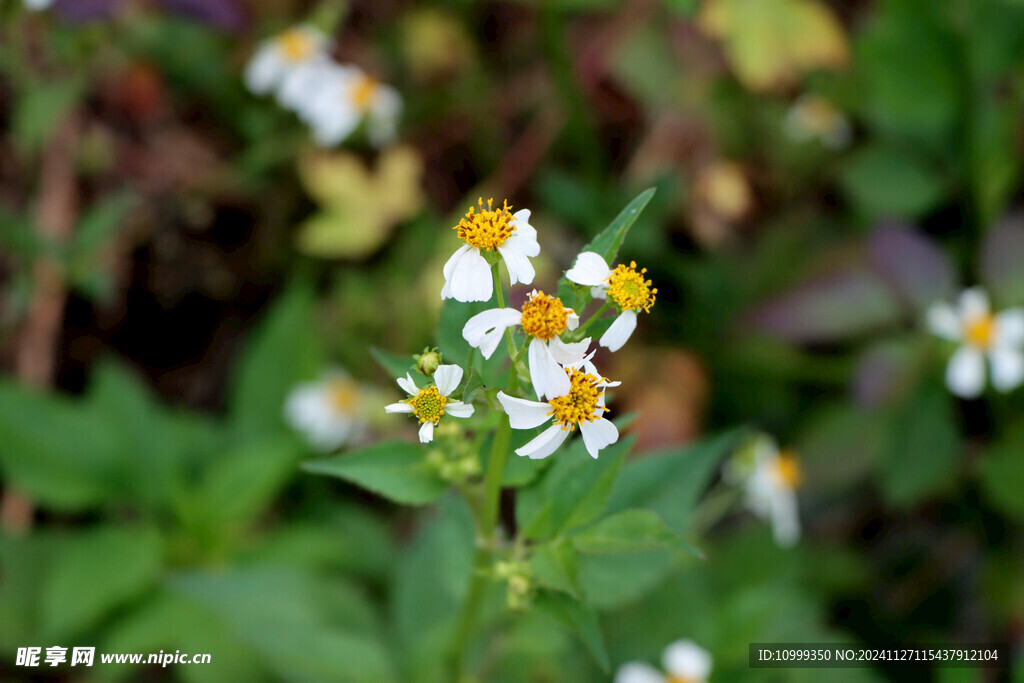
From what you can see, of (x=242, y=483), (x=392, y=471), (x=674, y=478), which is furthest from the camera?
(x=242, y=483)

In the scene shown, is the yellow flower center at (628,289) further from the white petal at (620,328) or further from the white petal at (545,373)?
the white petal at (545,373)

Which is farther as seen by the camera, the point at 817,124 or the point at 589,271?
the point at 817,124

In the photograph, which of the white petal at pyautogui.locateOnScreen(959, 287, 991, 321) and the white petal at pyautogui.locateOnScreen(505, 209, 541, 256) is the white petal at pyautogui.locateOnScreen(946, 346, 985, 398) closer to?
the white petal at pyautogui.locateOnScreen(959, 287, 991, 321)

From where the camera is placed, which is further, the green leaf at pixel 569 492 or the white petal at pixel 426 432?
the green leaf at pixel 569 492

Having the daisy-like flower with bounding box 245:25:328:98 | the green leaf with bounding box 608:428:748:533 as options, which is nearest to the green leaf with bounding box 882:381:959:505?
the green leaf with bounding box 608:428:748:533

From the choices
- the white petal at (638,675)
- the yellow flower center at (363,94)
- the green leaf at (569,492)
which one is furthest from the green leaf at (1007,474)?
the yellow flower center at (363,94)

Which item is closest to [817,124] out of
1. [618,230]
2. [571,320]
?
[618,230]

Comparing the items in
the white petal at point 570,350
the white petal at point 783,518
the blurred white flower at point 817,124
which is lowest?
the white petal at point 570,350

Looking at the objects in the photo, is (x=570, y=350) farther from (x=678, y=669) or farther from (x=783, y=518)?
(x=783, y=518)
